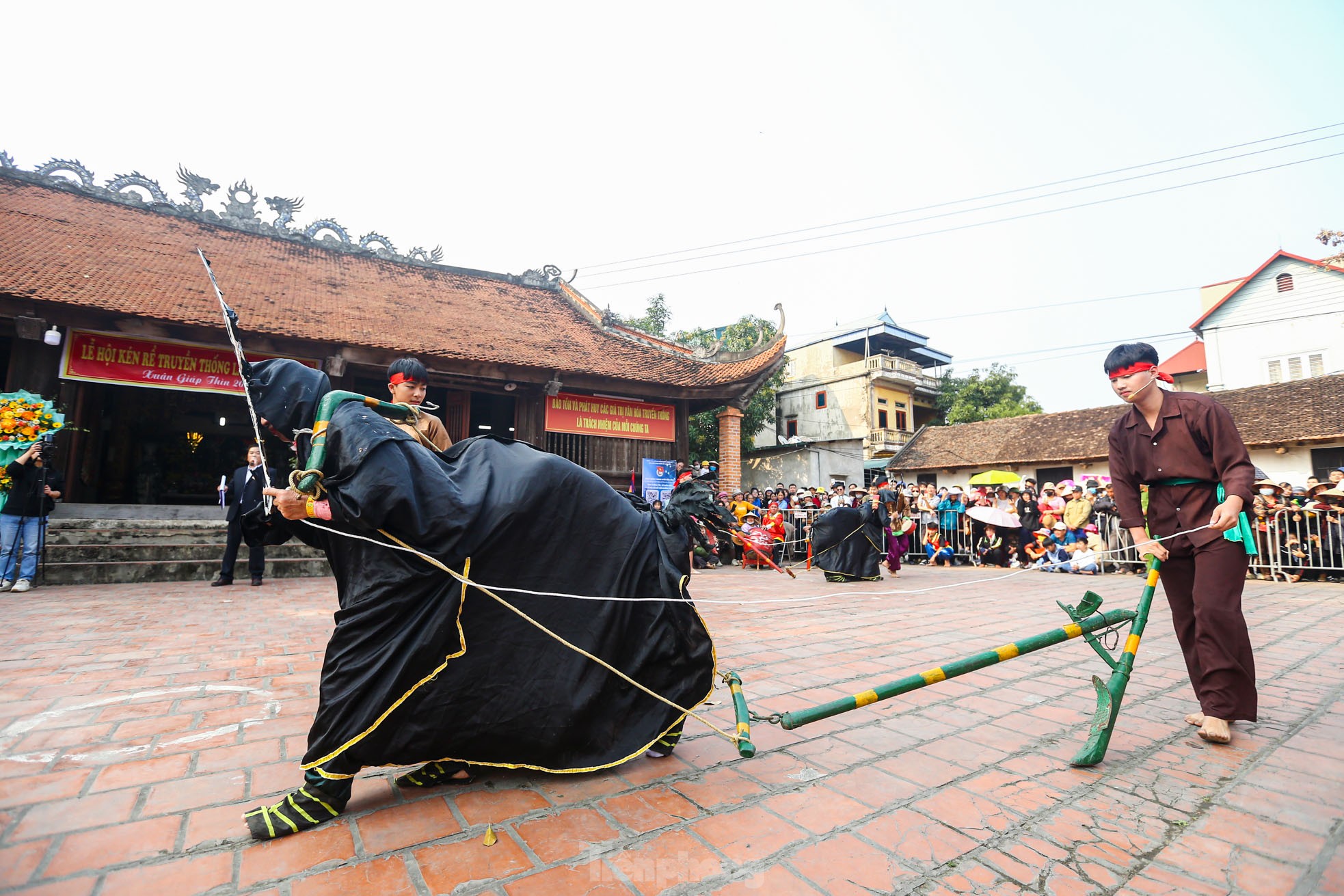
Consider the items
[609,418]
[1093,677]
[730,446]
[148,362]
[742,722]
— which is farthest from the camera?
[730,446]

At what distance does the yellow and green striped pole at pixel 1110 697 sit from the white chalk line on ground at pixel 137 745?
3487mm

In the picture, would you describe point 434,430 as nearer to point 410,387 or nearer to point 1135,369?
point 410,387

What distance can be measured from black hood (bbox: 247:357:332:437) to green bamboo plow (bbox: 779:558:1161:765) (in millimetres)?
1950

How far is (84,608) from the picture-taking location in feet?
20.3

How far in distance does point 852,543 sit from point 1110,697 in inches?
285

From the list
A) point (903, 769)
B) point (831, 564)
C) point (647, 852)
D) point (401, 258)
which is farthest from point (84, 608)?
point (401, 258)

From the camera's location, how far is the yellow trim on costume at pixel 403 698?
6.36ft

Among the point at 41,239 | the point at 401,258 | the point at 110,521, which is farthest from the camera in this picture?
the point at 401,258

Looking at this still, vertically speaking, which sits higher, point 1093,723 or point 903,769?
point 1093,723

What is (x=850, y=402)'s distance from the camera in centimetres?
3341

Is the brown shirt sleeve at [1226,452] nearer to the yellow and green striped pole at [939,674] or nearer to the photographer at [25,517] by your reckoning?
the yellow and green striped pole at [939,674]

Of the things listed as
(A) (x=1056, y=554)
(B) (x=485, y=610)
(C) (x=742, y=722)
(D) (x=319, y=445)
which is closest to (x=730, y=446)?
(A) (x=1056, y=554)

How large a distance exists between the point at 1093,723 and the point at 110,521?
12155 millimetres

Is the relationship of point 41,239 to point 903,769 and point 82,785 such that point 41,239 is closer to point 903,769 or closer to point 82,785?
point 82,785
